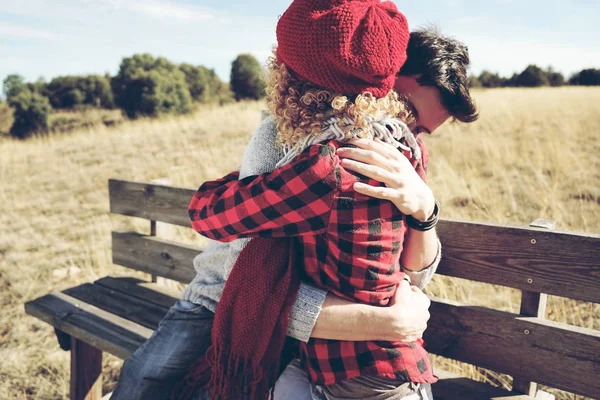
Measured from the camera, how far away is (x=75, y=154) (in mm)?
9969

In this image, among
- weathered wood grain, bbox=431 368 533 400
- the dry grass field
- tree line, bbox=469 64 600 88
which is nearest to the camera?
weathered wood grain, bbox=431 368 533 400

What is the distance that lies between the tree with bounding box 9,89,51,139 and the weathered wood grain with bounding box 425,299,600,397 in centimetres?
2092

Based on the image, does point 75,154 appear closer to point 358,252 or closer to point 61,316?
point 61,316

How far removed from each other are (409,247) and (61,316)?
186cm

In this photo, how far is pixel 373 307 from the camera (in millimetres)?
1485

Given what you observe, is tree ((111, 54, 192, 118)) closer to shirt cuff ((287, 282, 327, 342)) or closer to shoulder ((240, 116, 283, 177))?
shoulder ((240, 116, 283, 177))

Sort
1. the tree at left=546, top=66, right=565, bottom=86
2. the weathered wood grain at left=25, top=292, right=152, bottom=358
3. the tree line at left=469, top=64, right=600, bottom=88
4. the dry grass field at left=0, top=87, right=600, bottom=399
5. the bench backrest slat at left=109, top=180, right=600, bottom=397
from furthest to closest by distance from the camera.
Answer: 1. the tree at left=546, top=66, right=565, bottom=86
2. the tree line at left=469, top=64, right=600, bottom=88
3. the dry grass field at left=0, top=87, right=600, bottom=399
4. the weathered wood grain at left=25, top=292, right=152, bottom=358
5. the bench backrest slat at left=109, top=180, right=600, bottom=397


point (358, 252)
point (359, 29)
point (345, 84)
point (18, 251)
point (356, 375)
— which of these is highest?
point (359, 29)

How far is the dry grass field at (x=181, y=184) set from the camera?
134 inches

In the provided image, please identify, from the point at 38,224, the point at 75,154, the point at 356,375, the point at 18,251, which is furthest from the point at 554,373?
the point at 75,154

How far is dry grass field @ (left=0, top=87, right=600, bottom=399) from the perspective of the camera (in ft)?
11.2

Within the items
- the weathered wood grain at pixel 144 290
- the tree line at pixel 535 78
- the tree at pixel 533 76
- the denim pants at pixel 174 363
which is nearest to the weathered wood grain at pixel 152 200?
the weathered wood grain at pixel 144 290

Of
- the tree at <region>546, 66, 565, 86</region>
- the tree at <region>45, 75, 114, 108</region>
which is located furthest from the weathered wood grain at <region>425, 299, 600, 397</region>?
the tree at <region>546, 66, 565, 86</region>

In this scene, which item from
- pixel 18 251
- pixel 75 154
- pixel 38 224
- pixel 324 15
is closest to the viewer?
pixel 324 15
